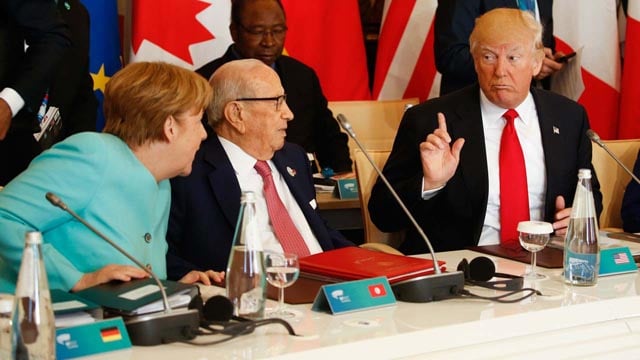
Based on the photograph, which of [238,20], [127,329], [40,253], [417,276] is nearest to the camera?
[40,253]

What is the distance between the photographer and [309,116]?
5.44 meters

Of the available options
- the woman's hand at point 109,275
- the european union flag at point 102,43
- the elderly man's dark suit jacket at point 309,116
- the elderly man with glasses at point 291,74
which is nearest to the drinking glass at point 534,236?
the woman's hand at point 109,275

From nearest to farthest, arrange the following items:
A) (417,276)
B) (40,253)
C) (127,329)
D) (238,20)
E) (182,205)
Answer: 1. (40,253)
2. (127,329)
3. (417,276)
4. (182,205)
5. (238,20)

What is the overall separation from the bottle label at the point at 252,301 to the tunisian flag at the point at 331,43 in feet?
12.5

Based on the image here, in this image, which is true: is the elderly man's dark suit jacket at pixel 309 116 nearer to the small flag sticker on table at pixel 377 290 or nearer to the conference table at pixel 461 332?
the conference table at pixel 461 332

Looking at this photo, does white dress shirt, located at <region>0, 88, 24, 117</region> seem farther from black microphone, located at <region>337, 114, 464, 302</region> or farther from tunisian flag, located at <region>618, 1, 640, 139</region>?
tunisian flag, located at <region>618, 1, 640, 139</region>

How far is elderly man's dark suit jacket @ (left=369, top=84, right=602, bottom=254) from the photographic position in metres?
3.58

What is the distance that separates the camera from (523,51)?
3654mm

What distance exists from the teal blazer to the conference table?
0.27 meters

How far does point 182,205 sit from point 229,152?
0.22 metres

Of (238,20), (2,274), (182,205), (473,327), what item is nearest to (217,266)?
(182,205)

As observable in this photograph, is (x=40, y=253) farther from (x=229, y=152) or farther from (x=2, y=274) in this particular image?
(x=229, y=152)

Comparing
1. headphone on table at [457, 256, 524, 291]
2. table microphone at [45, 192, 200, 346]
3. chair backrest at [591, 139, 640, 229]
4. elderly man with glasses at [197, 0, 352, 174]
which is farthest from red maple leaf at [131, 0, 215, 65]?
table microphone at [45, 192, 200, 346]

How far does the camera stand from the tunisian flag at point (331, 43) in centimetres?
582
